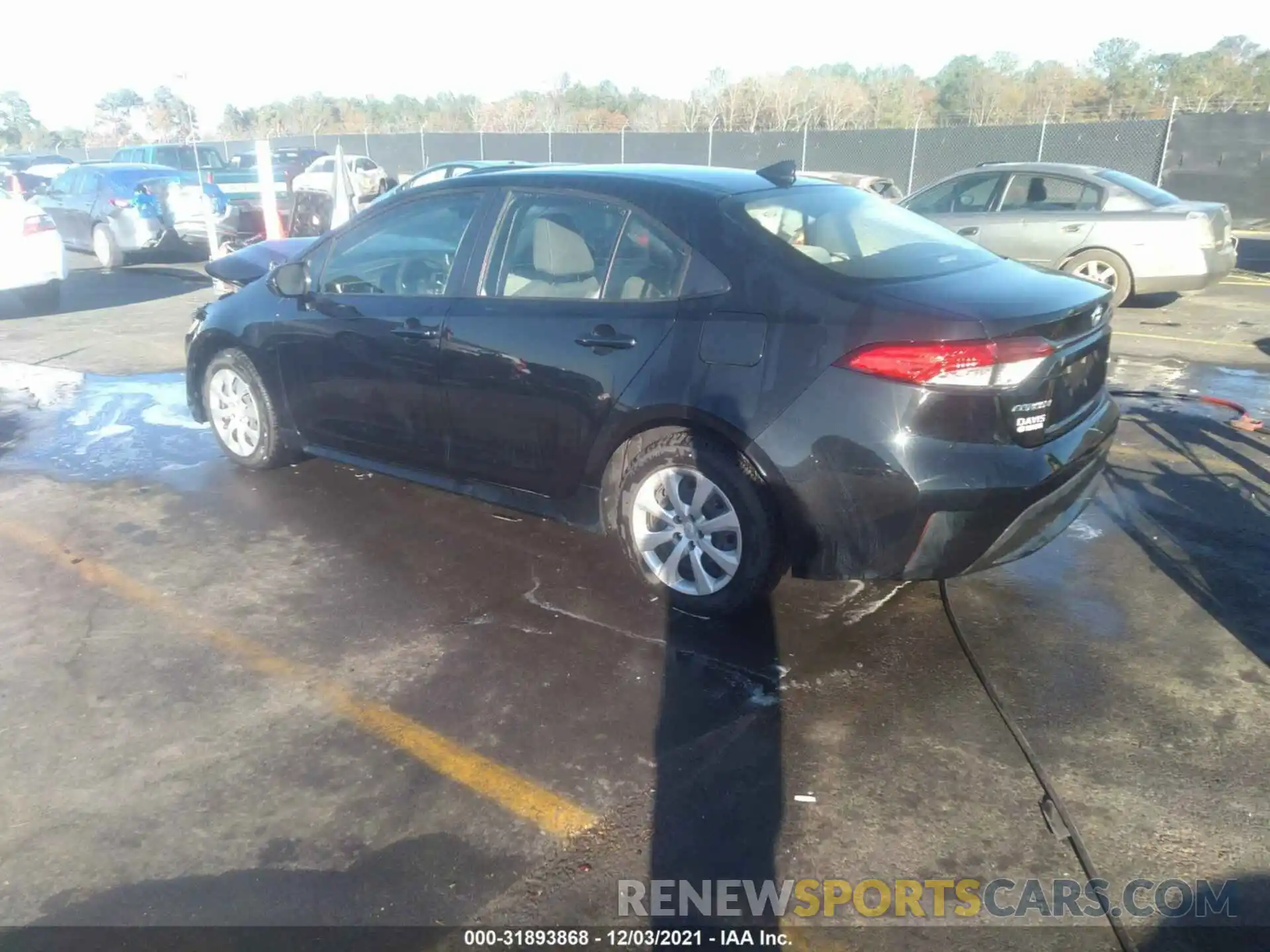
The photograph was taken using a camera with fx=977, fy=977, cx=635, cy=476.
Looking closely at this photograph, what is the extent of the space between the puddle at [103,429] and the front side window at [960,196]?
7.98m

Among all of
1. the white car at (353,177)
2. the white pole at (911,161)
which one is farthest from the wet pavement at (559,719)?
the white pole at (911,161)

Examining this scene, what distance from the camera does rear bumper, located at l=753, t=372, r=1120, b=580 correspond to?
341 cm

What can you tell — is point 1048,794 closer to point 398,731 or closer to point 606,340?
point 398,731

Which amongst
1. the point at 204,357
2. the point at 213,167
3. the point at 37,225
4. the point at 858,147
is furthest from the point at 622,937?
the point at 213,167

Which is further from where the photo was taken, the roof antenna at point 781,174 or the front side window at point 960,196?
the front side window at point 960,196

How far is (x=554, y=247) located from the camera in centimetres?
432

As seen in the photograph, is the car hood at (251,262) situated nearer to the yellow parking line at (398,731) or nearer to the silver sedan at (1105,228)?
the yellow parking line at (398,731)

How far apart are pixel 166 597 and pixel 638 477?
220 centimetres

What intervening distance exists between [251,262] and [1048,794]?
28.2 feet

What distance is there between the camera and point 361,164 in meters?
23.8

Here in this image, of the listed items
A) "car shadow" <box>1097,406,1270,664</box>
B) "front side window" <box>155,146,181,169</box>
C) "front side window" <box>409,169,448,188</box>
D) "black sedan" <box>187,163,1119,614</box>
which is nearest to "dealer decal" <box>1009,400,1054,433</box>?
"black sedan" <box>187,163,1119,614</box>

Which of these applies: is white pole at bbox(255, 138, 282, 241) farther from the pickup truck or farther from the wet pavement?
the wet pavement

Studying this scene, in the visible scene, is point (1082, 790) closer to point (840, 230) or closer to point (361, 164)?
point (840, 230)

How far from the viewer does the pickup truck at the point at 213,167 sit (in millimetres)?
18172
